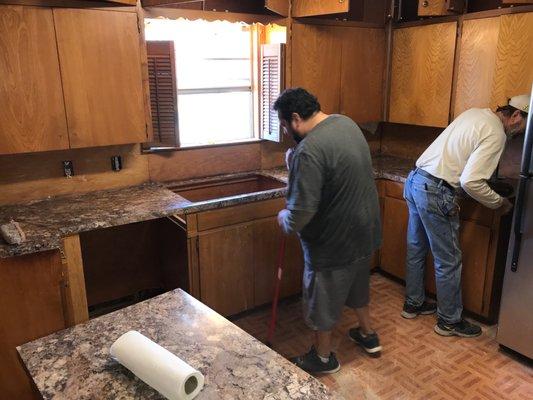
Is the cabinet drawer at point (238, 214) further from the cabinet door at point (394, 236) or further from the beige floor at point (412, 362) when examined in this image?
the cabinet door at point (394, 236)

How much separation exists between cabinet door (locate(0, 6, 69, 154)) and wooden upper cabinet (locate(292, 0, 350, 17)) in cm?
153

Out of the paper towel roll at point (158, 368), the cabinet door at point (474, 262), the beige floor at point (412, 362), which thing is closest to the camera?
the paper towel roll at point (158, 368)

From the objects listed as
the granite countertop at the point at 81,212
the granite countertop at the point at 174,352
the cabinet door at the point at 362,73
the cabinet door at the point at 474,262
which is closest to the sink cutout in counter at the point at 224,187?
the granite countertop at the point at 81,212

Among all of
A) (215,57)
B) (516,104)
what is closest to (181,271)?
(215,57)

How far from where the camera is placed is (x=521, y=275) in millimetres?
2439

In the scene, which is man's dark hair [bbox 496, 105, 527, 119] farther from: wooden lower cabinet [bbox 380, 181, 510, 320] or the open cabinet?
the open cabinet

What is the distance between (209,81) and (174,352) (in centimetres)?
228

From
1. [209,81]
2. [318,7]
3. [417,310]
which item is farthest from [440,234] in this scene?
[209,81]

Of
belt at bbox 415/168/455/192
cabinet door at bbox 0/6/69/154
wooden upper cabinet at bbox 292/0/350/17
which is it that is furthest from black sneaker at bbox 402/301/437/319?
cabinet door at bbox 0/6/69/154

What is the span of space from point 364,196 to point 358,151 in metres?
0.22

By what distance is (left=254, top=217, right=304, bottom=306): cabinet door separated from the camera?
2889 mm

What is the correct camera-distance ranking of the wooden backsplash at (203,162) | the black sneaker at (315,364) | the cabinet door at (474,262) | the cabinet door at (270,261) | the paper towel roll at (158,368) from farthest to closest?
the wooden backsplash at (203,162) → the cabinet door at (270,261) → the cabinet door at (474,262) → the black sneaker at (315,364) → the paper towel roll at (158,368)

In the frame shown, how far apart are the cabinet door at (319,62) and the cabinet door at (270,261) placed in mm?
1030

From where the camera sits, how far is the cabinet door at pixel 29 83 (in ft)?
7.03
